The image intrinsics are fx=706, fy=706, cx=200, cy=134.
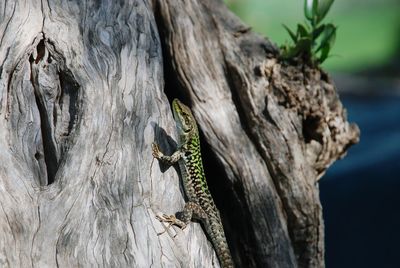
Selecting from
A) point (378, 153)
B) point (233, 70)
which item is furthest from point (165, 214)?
point (378, 153)

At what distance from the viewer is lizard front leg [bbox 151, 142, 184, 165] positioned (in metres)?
4.61

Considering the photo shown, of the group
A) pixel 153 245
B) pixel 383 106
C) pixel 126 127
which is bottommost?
pixel 153 245

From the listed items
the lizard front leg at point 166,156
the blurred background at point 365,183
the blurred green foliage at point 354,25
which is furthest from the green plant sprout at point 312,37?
the blurred green foliage at point 354,25

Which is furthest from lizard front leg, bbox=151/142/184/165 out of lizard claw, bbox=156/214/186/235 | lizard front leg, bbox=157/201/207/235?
lizard claw, bbox=156/214/186/235

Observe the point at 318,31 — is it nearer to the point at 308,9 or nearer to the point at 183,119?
the point at 308,9

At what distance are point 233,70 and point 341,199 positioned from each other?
308 centimetres

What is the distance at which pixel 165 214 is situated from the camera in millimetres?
4418

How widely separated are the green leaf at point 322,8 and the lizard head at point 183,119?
1382mm

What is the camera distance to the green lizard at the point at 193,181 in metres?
4.68

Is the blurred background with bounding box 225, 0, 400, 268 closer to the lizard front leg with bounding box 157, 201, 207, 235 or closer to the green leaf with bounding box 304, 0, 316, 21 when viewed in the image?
the green leaf with bounding box 304, 0, 316, 21

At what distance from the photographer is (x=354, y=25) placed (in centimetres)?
1260

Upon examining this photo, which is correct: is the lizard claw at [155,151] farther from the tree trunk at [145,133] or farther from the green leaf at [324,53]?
the green leaf at [324,53]

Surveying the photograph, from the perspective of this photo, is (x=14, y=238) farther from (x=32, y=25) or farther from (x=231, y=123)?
(x=231, y=123)

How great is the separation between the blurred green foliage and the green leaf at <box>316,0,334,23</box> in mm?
5990
